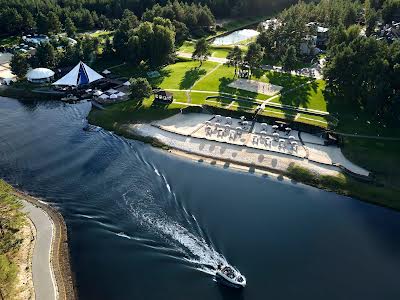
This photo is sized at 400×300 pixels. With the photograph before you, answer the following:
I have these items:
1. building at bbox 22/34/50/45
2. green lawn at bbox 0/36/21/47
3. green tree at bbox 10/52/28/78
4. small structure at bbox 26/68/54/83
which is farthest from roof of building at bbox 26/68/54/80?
green lawn at bbox 0/36/21/47

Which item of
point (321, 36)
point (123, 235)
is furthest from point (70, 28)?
point (123, 235)

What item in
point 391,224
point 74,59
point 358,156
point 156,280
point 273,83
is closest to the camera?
point 156,280

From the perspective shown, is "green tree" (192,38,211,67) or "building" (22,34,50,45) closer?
"green tree" (192,38,211,67)

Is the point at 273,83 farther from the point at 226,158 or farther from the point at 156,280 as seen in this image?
the point at 156,280

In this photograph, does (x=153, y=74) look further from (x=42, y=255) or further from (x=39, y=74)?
(x=42, y=255)

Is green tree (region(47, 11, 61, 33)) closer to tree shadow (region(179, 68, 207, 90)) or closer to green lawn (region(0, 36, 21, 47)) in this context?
green lawn (region(0, 36, 21, 47))

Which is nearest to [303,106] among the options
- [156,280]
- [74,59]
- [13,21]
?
[156,280]
